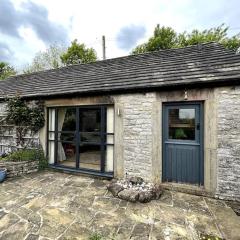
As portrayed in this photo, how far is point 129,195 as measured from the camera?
4.63m

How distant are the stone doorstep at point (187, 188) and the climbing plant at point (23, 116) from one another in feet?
17.6

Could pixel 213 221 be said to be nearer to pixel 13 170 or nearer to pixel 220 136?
pixel 220 136

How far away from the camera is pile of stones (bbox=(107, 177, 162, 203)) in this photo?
459cm

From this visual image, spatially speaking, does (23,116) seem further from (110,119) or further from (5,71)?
(5,71)

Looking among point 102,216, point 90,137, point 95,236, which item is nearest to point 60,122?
point 90,137

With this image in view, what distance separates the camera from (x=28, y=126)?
7.53m

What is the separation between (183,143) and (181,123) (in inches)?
23.3

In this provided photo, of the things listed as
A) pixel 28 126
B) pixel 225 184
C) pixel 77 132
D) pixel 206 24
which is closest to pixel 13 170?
pixel 28 126

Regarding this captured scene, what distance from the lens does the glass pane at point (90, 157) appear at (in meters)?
6.77

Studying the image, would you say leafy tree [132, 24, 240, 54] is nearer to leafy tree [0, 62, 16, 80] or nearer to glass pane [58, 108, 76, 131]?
glass pane [58, 108, 76, 131]

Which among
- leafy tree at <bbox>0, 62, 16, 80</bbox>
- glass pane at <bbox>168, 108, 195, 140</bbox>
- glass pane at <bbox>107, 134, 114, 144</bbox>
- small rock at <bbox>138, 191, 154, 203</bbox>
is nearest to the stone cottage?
glass pane at <bbox>168, 108, 195, 140</bbox>

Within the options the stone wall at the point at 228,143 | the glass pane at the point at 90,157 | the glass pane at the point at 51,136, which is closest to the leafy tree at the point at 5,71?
the glass pane at the point at 51,136

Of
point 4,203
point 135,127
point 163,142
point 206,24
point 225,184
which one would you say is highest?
point 206,24

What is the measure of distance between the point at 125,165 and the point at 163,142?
1463 mm
